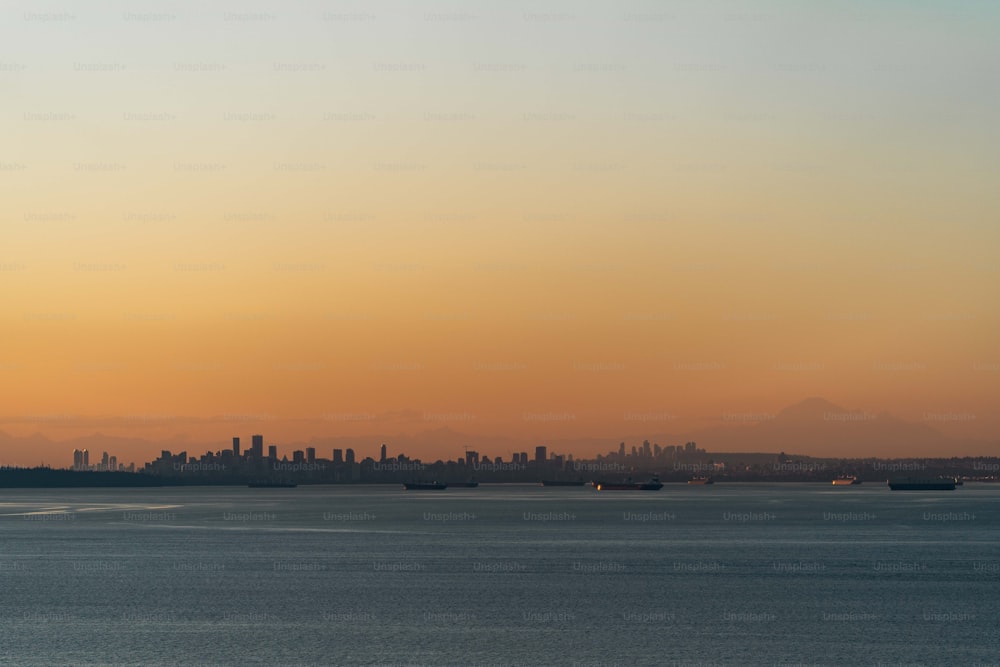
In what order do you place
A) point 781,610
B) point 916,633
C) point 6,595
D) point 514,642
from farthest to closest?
point 6,595, point 781,610, point 916,633, point 514,642

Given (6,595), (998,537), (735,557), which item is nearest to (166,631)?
(6,595)

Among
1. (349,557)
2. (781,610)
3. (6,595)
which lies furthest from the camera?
(349,557)

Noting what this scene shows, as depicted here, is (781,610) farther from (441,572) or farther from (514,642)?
(441,572)

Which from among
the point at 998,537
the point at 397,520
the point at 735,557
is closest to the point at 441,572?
the point at 735,557

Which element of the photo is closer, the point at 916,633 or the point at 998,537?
the point at 916,633

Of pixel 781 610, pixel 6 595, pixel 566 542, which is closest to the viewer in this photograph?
pixel 781 610

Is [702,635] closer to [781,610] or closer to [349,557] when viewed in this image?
[781,610]
